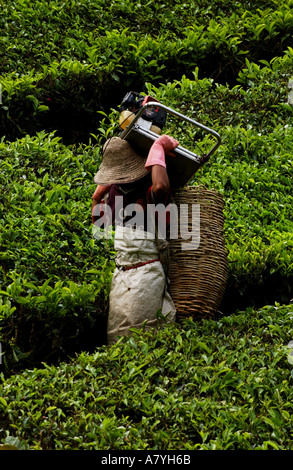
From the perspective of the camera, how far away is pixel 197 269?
16.9ft

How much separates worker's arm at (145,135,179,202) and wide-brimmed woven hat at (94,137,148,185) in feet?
0.78

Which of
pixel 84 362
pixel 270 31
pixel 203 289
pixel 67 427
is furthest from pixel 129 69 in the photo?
pixel 67 427

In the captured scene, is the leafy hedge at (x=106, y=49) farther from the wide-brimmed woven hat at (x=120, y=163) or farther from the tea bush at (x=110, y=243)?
the wide-brimmed woven hat at (x=120, y=163)

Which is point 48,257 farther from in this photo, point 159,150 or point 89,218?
point 159,150

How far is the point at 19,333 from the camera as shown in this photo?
5254 mm

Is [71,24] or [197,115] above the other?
[71,24]

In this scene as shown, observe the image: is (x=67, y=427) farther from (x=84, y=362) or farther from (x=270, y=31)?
(x=270, y=31)

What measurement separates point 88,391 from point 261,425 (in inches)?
39.7

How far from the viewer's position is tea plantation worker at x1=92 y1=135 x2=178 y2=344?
5039 mm

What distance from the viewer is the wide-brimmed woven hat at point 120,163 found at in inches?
201

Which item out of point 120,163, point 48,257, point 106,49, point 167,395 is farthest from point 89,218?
point 106,49

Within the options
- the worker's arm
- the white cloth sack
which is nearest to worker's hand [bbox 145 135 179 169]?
the worker's arm

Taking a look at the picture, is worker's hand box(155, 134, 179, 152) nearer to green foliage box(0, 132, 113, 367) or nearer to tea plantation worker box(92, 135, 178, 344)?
tea plantation worker box(92, 135, 178, 344)
